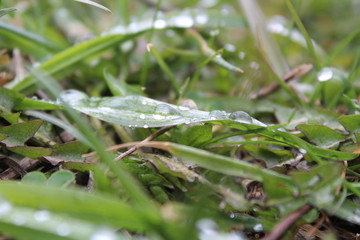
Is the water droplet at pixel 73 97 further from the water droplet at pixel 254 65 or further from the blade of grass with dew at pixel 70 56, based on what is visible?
the water droplet at pixel 254 65

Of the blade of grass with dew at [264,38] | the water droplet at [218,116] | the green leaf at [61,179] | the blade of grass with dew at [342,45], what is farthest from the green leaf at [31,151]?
the blade of grass with dew at [342,45]

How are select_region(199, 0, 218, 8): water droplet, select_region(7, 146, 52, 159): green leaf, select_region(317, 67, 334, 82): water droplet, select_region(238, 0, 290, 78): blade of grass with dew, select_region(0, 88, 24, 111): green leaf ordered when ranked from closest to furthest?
select_region(7, 146, 52, 159): green leaf < select_region(0, 88, 24, 111): green leaf < select_region(317, 67, 334, 82): water droplet < select_region(238, 0, 290, 78): blade of grass with dew < select_region(199, 0, 218, 8): water droplet

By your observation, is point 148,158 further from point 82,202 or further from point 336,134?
point 336,134

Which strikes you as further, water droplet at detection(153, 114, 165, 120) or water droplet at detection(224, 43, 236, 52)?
water droplet at detection(224, 43, 236, 52)

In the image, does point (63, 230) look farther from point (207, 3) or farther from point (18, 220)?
point (207, 3)

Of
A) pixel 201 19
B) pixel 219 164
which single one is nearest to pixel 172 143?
pixel 219 164

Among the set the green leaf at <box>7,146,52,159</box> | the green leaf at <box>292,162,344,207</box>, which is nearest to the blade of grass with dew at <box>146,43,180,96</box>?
the green leaf at <box>7,146,52,159</box>

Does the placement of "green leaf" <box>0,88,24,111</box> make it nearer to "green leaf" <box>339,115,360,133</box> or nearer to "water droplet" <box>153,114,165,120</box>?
"water droplet" <box>153,114,165,120</box>

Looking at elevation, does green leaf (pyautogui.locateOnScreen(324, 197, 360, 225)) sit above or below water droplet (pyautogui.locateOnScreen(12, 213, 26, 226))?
below
